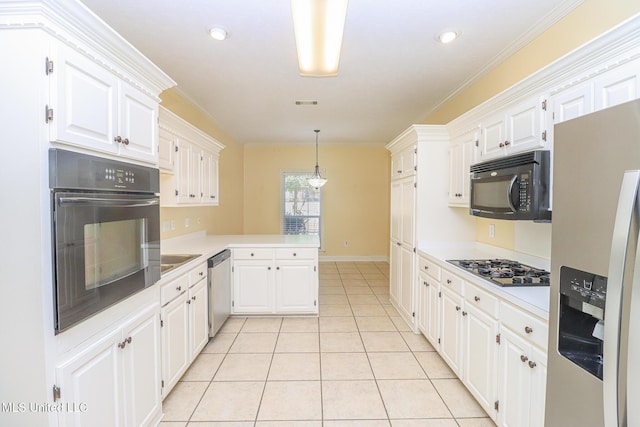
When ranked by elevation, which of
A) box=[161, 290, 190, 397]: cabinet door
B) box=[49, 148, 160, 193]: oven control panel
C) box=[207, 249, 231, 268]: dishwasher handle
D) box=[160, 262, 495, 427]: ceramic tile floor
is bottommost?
box=[160, 262, 495, 427]: ceramic tile floor

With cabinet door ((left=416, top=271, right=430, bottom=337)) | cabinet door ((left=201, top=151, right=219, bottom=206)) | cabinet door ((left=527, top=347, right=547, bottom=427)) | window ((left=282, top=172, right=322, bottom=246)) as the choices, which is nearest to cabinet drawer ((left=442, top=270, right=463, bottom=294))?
cabinet door ((left=416, top=271, right=430, bottom=337))

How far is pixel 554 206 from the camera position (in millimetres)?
1168

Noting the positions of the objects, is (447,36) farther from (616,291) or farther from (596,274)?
(616,291)

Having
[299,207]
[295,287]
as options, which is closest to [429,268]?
[295,287]

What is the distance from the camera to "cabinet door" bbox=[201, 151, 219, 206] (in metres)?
3.68

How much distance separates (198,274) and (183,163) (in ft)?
3.76

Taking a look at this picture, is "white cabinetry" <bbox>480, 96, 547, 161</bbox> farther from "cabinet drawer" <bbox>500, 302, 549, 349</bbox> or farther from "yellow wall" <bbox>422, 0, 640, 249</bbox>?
"cabinet drawer" <bbox>500, 302, 549, 349</bbox>

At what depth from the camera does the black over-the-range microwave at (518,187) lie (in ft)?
5.89

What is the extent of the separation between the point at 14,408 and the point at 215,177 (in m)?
3.30

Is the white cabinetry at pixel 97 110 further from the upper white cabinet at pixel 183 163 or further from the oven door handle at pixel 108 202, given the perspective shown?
the upper white cabinet at pixel 183 163

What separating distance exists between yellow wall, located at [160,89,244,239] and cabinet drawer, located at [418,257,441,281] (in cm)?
275

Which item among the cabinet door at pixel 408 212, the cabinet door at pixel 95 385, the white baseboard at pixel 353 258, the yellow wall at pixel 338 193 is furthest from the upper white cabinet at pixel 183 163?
the white baseboard at pixel 353 258

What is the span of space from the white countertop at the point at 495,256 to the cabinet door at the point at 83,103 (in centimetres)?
216

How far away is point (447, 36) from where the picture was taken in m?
2.39
